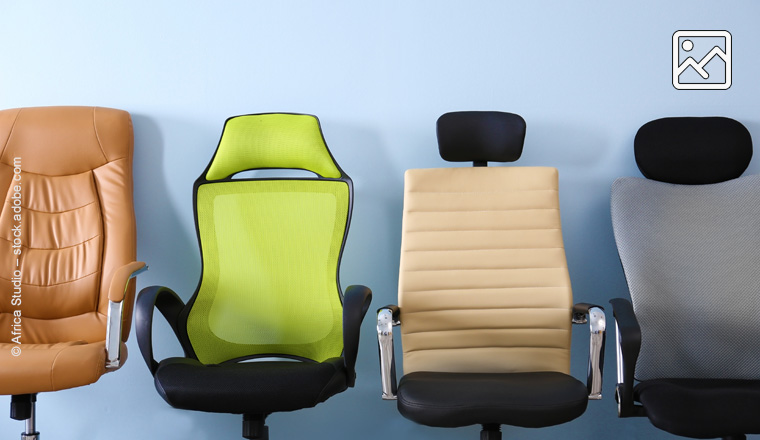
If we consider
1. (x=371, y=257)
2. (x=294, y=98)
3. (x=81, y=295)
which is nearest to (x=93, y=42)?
(x=294, y=98)

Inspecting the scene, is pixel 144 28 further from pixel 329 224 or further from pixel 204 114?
pixel 329 224

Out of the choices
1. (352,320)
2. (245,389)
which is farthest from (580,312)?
(245,389)

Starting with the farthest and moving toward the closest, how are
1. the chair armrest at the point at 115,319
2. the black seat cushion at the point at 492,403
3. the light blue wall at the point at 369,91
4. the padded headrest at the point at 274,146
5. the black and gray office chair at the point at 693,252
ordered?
1. the light blue wall at the point at 369,91
2. the padded headrest at the point at 274,146
3. the black and gray office chair at the point at 693,252
4. the chair armrest at the point at 115,319
5. the black seat cushion at the point at 492,403

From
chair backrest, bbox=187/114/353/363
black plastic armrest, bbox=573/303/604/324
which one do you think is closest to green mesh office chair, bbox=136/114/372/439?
chair backrest, bbox=187/114/353/363

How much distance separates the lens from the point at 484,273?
1992mm

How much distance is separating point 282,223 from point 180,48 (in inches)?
31.8

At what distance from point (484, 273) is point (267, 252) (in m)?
0.71

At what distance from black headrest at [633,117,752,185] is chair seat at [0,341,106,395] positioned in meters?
1.85

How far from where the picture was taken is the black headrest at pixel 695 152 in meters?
2.12

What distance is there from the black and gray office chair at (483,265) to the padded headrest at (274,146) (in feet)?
1.11

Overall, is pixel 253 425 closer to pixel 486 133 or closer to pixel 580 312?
pixel 580 312

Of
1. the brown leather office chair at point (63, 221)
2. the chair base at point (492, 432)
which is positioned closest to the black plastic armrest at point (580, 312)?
the chair base at point (492, 432)

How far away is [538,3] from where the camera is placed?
2316 mm

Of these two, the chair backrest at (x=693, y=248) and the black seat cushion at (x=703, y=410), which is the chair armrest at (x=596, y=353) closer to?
the black seat cushion at (x=703, y=410)
